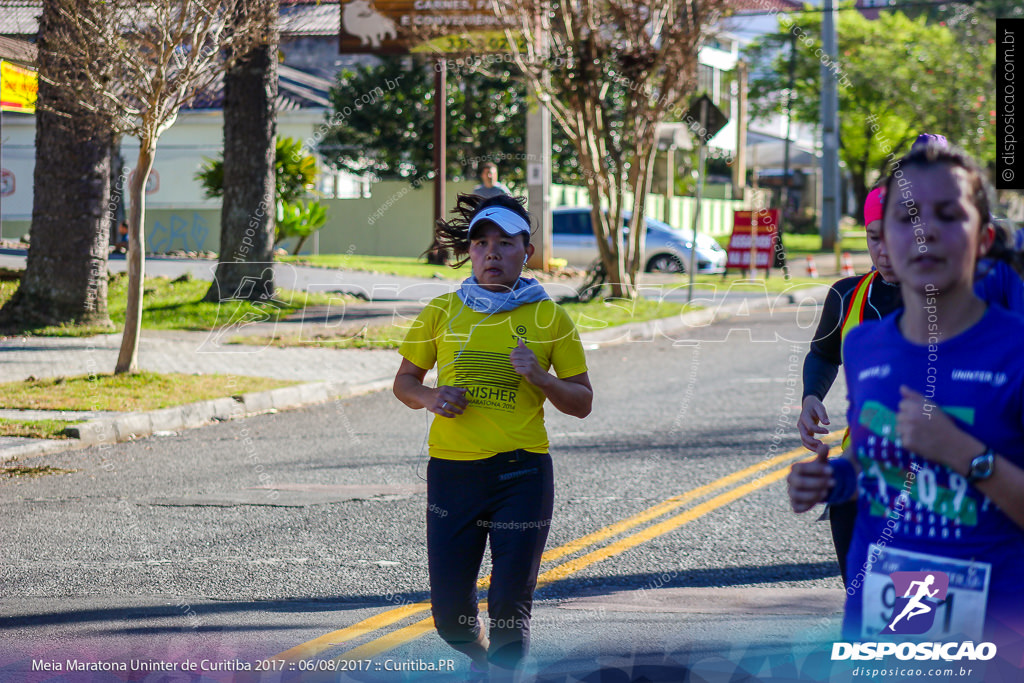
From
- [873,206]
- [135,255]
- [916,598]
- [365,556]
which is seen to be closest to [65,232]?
[135,255]

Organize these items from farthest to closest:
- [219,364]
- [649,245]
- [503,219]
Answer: [649,245], [219,364], [503,219]

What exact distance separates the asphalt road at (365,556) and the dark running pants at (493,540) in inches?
25.3

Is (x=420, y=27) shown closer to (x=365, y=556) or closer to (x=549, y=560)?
(x=365, y=556)

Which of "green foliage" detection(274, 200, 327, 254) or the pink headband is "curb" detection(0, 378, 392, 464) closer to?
the pink headband

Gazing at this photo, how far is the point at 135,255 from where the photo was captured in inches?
440

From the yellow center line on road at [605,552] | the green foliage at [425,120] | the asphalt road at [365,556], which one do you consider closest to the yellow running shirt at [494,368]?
the asphalt road at [365,556]

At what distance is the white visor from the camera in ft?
12.6

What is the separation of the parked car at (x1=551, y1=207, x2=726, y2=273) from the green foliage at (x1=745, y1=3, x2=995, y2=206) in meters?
6.68

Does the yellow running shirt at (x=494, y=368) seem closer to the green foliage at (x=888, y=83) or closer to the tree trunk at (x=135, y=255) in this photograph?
the tree trunk at (x=135, y=255)

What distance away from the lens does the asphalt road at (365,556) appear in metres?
4.58

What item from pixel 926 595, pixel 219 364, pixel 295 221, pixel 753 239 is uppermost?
pixel 295 221

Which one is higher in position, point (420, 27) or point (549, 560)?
point (420, 27)

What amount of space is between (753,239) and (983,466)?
24.5 metres

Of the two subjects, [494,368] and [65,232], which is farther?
[65,232]
